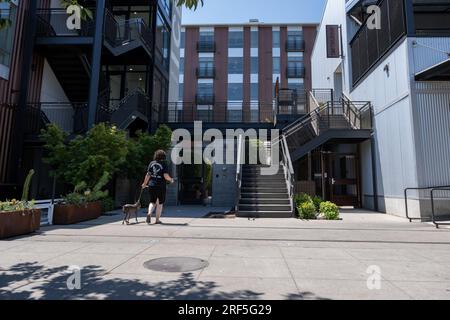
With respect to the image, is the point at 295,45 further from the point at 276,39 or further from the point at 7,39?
the point at 7,39

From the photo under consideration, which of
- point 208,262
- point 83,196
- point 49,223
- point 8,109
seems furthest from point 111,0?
point 208,262

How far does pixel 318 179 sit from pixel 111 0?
13.8 metres

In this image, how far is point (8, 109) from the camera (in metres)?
11.8

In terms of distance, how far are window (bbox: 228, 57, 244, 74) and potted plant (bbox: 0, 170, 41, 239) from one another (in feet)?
107

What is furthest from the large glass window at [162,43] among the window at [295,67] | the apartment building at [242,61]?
the window at [295,67]

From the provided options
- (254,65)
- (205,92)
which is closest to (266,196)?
(205,92)

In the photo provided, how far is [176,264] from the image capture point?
14.5ft

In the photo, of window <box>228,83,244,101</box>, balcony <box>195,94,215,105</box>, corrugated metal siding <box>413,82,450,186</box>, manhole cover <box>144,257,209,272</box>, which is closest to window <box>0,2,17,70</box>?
manhole cover <box>144,257,209,272</box>

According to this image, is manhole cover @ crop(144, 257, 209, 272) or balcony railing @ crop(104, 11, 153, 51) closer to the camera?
manhole cover @ crop(144, 257, 209, 272)

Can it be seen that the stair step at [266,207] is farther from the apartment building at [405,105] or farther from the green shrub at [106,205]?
the green shrub at [106,205]

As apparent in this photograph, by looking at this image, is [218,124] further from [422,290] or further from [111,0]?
[422,290]

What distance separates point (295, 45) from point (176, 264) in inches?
1432

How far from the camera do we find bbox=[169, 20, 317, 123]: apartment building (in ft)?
120

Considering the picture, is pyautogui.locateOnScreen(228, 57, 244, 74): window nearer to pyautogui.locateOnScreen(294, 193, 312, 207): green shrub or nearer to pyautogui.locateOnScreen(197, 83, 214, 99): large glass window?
pyautogui.locateOnScreen(197, 83, 214, 99): large glass window
